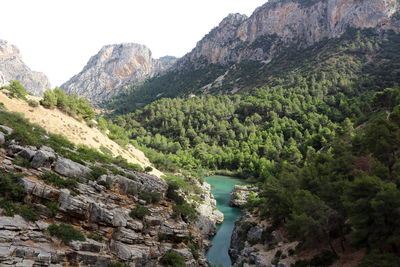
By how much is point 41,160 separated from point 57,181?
253 cm

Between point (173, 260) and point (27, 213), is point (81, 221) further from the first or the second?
point (173, 260)

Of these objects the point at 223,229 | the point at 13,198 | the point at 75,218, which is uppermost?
the point at 13,198

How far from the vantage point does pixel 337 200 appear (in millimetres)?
24891

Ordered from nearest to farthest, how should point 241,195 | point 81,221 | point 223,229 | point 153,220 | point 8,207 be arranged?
point 8,207
point 81,221
point 153,220
point 223,229
point 241,195

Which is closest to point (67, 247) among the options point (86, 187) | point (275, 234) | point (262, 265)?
point (86, 187)

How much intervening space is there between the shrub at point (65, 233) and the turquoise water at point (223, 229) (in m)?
21.7

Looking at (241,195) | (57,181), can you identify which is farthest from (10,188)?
(241,195)

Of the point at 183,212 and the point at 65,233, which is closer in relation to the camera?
the point at 65,233

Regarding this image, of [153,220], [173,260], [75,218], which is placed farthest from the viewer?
[153,220]

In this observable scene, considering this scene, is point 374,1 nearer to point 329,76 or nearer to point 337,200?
point 329,76

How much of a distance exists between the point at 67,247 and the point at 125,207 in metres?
8.81

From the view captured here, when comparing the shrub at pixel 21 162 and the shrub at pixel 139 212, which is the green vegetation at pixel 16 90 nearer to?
the shrub at pixel 21 162

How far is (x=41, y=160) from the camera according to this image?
22.6 meters

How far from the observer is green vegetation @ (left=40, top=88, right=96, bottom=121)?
52531mm
